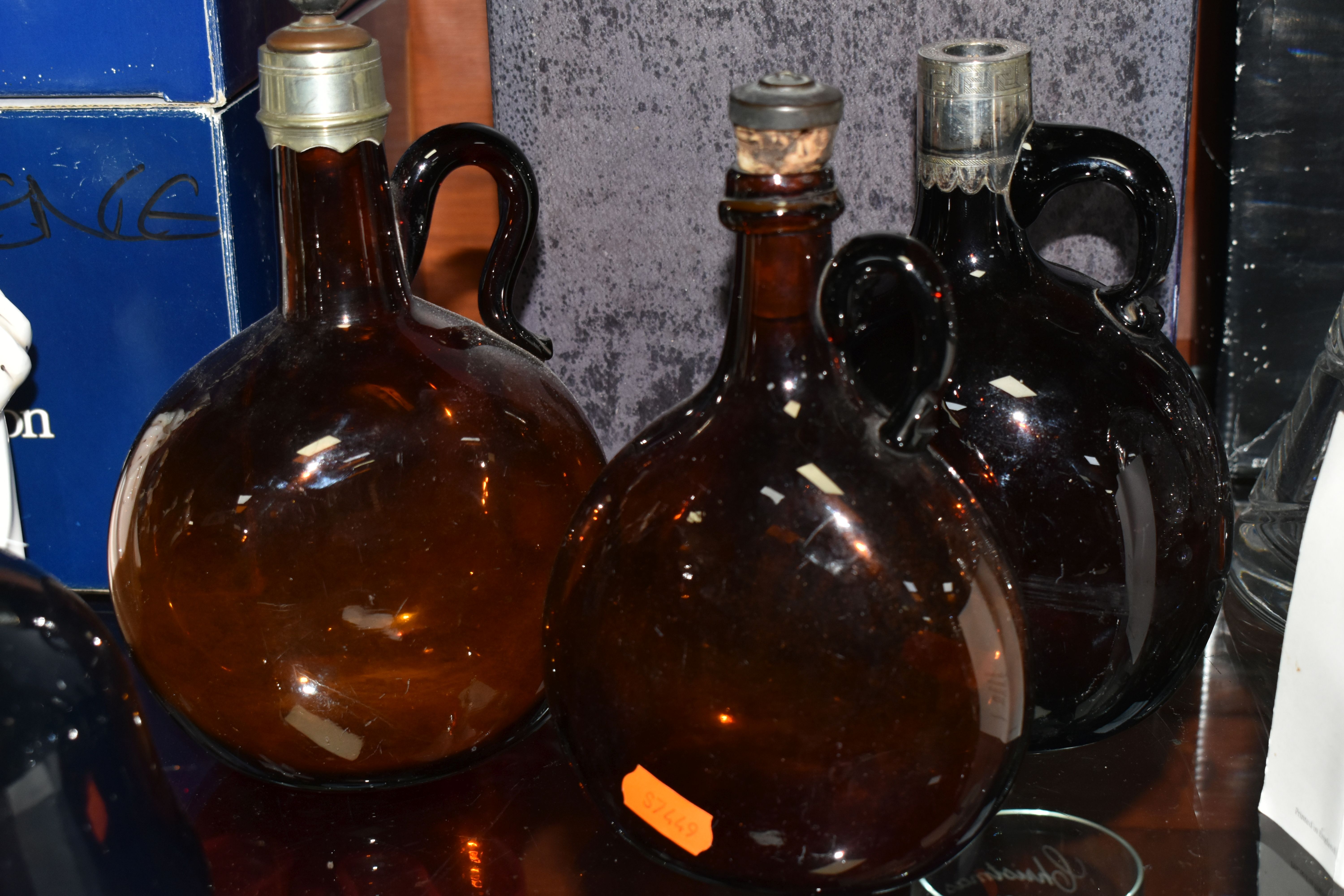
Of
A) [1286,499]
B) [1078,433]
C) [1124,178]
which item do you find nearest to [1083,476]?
[1078,433]

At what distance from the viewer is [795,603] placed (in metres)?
0.44

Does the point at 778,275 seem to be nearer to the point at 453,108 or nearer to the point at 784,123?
the point at 784,123

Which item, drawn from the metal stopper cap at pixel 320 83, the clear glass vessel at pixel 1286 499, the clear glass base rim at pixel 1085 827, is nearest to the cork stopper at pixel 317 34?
the metal stopper cap at pixel 320 83

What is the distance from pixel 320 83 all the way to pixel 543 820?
0.98 ft

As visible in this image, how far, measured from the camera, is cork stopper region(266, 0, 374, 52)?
0.50m

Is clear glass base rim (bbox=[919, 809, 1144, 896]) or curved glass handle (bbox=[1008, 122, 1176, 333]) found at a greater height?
curved glass handle (bbox=[1008, 122, 1176, 333])

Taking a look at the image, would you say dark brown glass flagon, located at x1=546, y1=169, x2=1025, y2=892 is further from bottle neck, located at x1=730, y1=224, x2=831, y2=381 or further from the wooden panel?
the wooden panel

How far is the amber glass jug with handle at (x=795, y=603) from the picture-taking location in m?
0.45

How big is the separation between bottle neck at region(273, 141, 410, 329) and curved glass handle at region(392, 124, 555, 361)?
17mm

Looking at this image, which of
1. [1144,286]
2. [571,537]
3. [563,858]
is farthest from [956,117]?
[563,858]

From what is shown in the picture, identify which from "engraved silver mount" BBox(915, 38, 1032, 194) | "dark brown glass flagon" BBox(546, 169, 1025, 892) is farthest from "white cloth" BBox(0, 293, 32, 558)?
"engraved silver mount" BBox(915, 38, 1032, 194)

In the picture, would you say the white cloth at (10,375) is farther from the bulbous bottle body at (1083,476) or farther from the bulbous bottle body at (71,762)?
the bulbous bottle body at (1083,476)

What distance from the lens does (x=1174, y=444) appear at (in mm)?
545

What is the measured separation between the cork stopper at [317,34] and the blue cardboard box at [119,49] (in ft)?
0.41
